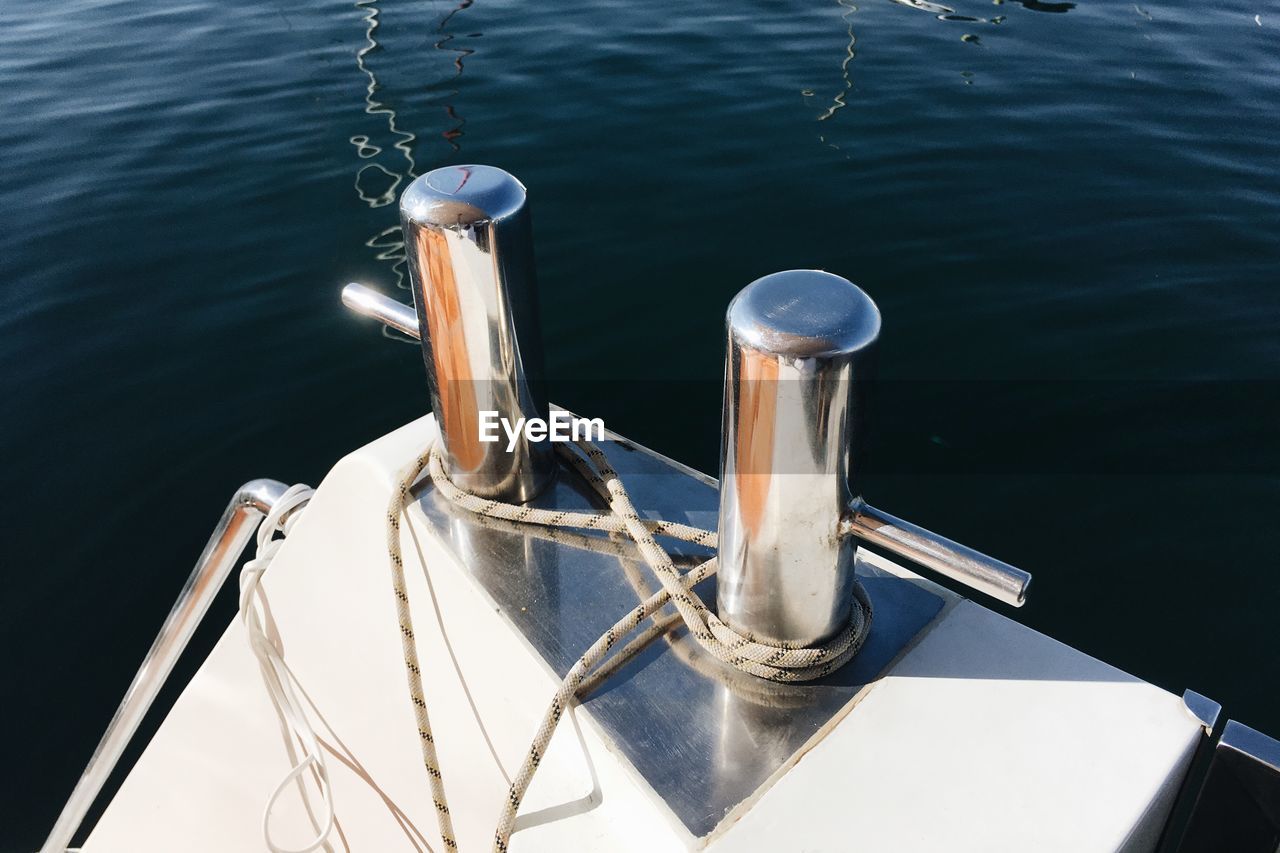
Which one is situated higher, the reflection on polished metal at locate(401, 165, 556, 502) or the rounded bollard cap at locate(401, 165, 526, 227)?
the rounded bollard cap at locate(401, 165, 526, 227)

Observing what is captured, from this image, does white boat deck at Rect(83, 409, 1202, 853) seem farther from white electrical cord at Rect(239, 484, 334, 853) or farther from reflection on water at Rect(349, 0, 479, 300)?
reflection on water at Rect(349, 0, 479, 300)

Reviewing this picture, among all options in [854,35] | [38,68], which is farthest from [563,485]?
[38,68]

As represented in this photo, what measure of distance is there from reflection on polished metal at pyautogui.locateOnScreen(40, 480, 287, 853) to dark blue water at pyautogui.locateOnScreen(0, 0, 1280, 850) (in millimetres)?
1047

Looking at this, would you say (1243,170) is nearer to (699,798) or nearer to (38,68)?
(699,798)

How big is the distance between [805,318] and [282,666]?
98 centimetres

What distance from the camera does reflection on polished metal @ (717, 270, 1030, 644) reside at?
0.74 m

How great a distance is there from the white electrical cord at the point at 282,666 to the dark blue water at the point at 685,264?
135cm

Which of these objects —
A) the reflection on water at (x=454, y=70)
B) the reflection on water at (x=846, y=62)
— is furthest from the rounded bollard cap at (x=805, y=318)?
the reflection on water at (x=846, y=62)

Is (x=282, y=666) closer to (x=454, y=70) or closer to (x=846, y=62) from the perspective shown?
(x=454, y=70)

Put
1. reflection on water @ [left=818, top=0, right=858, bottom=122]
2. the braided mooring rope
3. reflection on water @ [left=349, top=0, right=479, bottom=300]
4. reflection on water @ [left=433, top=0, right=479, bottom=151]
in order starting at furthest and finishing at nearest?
reflection on water @ [left=818, top=0, right=858, bottom=122]
reflection on water @ [left=433, top=0, right=479, bottom=151]
reflection on water @ [left=349, top=0, right=479, bottom=300]
the braided mooring rope

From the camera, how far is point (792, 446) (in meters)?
0.77
